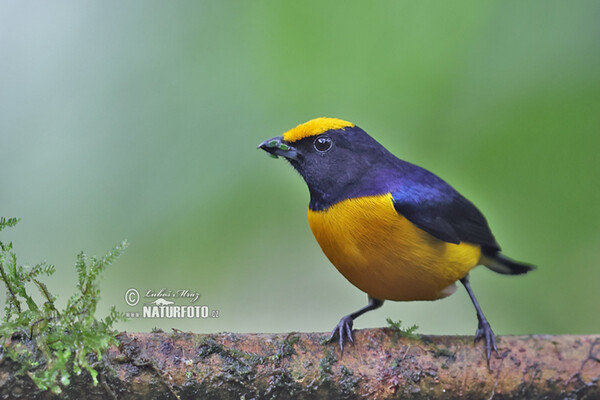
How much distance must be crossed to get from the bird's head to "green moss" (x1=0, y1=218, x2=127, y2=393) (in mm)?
1208

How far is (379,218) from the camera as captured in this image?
122 inches

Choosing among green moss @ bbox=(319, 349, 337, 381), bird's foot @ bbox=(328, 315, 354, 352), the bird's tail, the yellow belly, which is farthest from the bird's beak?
the bird's tail

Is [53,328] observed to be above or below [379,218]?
below

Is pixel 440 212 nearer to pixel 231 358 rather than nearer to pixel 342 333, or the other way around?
pixel 342 333

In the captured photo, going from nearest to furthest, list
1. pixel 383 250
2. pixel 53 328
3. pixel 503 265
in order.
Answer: pixel 53 328
pixel 383 250
pixel 503 265

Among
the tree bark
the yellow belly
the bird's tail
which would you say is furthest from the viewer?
the bird's tail

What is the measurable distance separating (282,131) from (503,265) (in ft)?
5.79

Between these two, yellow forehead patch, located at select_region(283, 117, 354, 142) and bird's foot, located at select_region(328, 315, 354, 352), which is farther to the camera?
yellow forehead patch, located at select_region(283, 117, 354, 142)

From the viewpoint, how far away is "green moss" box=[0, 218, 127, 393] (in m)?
2.29

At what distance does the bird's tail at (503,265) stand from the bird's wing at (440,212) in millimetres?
140

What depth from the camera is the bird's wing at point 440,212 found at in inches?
124

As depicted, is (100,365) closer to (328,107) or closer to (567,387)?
(567,387)

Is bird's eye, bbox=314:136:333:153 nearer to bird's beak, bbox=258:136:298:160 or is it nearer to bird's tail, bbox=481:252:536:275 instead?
bird's beak, bbox=258:136:298:160

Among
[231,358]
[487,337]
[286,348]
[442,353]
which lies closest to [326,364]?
[286,348]
